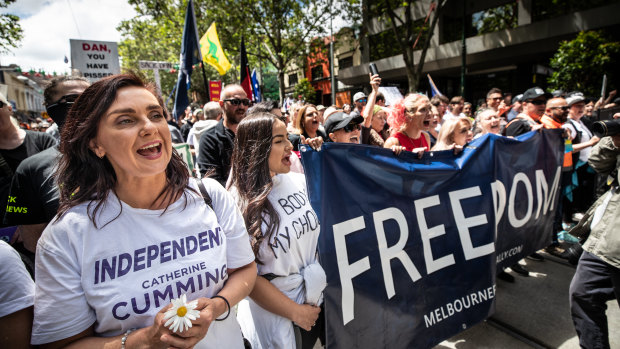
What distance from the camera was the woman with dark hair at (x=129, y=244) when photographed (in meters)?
1.06

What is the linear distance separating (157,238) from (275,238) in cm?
62

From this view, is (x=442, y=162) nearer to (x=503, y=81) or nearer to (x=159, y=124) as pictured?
(x=159, y=124)

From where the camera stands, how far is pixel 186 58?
561cm

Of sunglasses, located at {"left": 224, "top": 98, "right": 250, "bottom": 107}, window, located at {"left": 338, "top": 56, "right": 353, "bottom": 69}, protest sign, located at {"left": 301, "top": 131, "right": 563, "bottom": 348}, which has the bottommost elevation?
protest sign, located at {"left": 301, "top": 131, "right": 563, "bottom": 348}

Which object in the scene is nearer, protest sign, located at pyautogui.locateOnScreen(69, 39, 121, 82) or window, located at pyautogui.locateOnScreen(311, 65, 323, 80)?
protest sign, located at pyautogui.locateOnScreen(69, 39, 121, 82)

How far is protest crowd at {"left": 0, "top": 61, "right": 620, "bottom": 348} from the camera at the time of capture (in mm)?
1064

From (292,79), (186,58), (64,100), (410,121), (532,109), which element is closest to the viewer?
(64,100)

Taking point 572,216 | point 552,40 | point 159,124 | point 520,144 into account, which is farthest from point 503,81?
point 159,124

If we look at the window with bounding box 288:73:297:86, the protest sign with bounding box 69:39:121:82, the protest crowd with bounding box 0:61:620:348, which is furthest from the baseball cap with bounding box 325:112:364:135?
the window with bounding box 288:73:297:86

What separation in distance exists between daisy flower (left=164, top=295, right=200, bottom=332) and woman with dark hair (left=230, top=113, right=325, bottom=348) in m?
0.59

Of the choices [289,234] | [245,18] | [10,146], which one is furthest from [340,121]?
[245,18]

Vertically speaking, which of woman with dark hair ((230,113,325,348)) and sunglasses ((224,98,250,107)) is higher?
Answer: sunglasses ((224,98,250,107))

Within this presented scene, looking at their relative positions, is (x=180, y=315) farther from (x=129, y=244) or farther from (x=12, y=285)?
(x=12, y=285)

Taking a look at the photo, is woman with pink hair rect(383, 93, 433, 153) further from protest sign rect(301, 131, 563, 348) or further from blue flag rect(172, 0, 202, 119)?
blue flag rect(172, 0, 202, 119)
